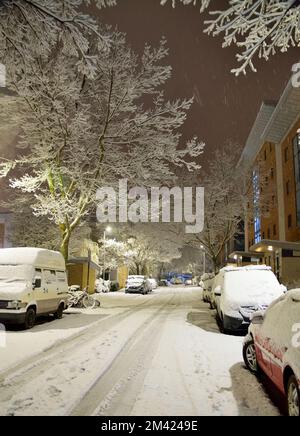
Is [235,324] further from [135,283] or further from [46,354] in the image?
[135,283]

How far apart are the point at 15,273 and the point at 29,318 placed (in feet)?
5.32

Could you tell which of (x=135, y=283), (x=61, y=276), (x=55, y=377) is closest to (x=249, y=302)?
(x=55, y=377)

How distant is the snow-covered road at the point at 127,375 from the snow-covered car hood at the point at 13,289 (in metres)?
1.18

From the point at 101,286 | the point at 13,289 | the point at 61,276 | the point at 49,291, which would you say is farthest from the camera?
the point at 101,286

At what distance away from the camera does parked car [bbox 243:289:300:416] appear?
13.7ft

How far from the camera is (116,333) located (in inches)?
445

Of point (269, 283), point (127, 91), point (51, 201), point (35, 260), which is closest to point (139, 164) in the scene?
point (127, 91)

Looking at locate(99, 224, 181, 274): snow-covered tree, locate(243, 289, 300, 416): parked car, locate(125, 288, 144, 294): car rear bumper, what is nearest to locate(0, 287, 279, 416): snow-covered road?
locate(243, 289, 300, 416): parked car

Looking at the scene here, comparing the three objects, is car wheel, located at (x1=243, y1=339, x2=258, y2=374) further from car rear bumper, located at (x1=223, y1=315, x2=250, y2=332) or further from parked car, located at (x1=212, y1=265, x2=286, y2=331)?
car rear bumper, located at (x1=223, y1=315, x2=250, y2=332)

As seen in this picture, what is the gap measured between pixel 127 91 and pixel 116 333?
39.6 feet

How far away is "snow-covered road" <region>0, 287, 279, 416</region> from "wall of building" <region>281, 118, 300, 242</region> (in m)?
26.9

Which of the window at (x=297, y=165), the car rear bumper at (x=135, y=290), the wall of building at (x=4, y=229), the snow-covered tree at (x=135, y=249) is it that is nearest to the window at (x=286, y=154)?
the window at (x=297, y=165)

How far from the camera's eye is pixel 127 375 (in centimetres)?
643
